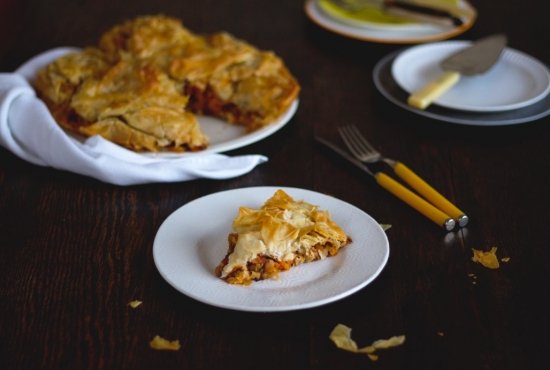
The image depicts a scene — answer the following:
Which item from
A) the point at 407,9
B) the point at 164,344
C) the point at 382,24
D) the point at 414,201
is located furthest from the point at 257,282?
the point at 407,9

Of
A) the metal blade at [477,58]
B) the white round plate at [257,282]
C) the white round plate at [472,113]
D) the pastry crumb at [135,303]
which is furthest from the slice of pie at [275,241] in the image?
the metal blade at [477,58]

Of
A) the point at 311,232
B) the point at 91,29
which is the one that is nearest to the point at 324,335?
the point at 311,232

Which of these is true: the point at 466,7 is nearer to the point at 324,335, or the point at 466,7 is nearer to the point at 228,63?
the point at 228,63

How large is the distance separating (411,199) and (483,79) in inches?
28.5

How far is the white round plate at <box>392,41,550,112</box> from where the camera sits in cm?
201

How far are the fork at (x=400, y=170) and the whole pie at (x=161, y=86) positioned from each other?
19 cm

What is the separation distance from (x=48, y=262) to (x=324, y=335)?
54 centimetres

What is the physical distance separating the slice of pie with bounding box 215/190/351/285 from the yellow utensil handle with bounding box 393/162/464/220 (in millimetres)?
265

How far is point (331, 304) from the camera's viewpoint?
1277 mm

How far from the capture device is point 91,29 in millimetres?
2605

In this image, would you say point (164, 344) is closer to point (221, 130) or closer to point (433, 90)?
point (221, 130)

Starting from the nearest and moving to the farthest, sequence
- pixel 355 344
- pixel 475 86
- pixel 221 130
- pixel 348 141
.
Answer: pixel 355 344 → pixel 348 141 → pixel 221 130 → pixel 475 86

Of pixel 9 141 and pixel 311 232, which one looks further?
pixel 9 141

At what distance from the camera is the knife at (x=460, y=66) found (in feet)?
6.45
